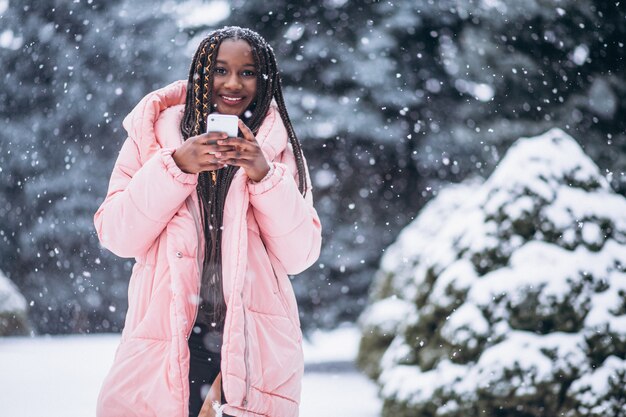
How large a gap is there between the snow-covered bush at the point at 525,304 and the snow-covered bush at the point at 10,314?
4751 mm

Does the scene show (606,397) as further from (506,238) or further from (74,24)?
(74,24)

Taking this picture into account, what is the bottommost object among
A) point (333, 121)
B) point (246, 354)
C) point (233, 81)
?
point (333, 121)

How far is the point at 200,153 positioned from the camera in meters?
1.75

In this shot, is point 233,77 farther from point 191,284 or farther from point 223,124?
point 191,284

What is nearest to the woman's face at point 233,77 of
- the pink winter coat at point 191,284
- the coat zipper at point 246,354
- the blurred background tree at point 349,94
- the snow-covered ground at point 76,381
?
the pink winter coat at point 191,284

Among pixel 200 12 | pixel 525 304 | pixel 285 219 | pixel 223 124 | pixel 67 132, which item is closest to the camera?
pixel 223 124

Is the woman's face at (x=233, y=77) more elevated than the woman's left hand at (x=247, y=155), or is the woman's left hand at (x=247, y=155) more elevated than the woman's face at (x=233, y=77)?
the woman's face at (x=233, y=77)

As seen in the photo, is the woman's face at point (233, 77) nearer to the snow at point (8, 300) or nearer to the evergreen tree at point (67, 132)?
the snow at point (8, 300)

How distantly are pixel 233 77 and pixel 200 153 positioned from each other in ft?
1.02

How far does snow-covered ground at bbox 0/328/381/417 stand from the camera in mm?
4629

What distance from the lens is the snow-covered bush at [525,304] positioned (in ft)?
11.0

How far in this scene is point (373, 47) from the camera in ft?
27.4

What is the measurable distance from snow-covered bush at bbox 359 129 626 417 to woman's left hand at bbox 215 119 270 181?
6.55ft

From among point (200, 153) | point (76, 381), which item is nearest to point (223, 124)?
point (200, 153)
